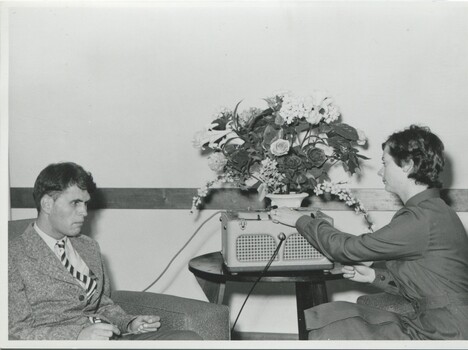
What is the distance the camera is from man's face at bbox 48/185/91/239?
202 cm

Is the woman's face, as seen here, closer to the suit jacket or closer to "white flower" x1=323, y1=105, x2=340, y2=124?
"white flower" x1=323, y1=105, x2=340, y2=124

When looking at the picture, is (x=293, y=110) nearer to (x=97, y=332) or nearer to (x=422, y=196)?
(x=422, y=196)

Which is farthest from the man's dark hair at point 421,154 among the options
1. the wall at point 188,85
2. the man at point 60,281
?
the wall at point 188,85

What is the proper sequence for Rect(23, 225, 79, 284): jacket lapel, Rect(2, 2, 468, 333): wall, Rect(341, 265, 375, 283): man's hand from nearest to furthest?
1. Rect(23, 225, 79, 284): jacket lapel
2. Rect(341, 265, 375, 283): man's hand
3. Rect(2, 2, 468, 333): wall

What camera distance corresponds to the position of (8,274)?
1.88 meters

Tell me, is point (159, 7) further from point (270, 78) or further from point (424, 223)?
point (424, 223)

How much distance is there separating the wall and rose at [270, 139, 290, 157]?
0.96 m

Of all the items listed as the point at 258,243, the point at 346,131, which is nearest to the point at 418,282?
the point at 258,243

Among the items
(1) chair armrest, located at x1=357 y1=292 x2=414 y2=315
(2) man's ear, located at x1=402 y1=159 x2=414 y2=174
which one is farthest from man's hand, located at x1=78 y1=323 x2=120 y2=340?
(2) man's ear, located at x1=402 y1=159 x2=414 y2=174

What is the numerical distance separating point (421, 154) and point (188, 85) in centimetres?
164

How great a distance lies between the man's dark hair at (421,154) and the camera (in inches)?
80.7

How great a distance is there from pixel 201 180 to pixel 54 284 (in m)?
1.47

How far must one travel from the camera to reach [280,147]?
2.32 metres

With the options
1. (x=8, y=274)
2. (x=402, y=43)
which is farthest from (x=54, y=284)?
(x=402, y=43)
